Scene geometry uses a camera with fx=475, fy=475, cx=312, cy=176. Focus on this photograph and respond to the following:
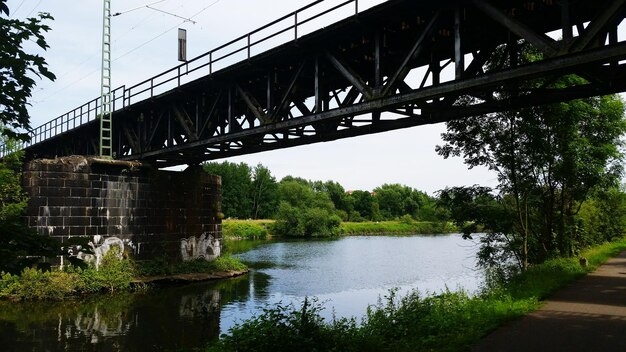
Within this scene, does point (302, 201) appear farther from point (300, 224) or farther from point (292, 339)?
point (292, 339)

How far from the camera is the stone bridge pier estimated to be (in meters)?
21.3

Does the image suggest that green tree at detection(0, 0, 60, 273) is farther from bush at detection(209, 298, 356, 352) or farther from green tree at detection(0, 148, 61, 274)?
bush at detection(209, 298, 356, 352)

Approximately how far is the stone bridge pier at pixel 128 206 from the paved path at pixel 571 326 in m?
17.0

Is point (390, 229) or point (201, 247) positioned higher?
point (201, 247)

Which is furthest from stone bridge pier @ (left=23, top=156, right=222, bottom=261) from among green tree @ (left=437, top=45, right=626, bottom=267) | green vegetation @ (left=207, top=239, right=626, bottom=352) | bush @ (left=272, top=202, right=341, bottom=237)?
bush @ (left=272, top=202, right=341, bottom=237)

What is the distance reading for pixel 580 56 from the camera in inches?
322

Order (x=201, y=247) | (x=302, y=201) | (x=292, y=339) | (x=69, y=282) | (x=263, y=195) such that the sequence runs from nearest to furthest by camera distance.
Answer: (x=292, y=339), (x=69, y=282), (x=201, y=247), (x=302, y=201), (x=263, y=195)

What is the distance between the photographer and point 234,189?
101250mm

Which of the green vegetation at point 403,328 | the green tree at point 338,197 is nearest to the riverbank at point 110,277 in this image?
the green vegetation at point 403,328

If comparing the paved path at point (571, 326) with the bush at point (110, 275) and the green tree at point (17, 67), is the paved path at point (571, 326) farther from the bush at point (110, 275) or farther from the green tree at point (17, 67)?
the bush at point (110, 275)

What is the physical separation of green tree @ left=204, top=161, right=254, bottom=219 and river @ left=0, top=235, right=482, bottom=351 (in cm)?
6879

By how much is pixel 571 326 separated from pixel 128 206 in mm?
20754

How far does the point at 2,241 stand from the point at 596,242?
112 ft

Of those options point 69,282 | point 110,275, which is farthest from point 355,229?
point 69,282
